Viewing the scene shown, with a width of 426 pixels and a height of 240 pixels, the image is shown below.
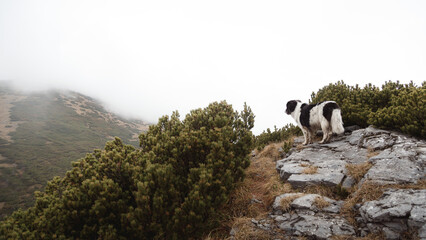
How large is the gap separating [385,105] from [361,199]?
5.62 metres

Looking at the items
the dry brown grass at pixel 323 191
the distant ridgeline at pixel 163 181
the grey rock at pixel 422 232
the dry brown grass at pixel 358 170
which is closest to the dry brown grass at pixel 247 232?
the distant ridgeline at pixel 163 181

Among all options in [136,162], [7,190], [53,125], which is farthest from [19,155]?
[136,162]

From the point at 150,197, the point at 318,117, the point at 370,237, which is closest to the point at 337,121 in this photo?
the point at 318,117

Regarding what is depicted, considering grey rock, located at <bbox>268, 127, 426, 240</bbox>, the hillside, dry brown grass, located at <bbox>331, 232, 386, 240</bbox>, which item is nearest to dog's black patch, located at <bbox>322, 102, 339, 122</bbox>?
grey rock, located at <bbox>268, 127, 426, 240</bbox>

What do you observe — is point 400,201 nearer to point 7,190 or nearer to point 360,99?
point 360,99

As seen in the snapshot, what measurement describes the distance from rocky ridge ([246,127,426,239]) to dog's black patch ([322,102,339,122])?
1121 mm

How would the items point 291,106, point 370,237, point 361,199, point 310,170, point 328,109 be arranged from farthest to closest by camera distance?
point 291,106
point 328,109
point 310,170
point 361,199
point 370,237

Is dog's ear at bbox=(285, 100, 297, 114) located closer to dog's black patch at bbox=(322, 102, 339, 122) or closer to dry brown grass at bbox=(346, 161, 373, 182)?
dog's black patch at bbox=(322, 102, 339, 122)

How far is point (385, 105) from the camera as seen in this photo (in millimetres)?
7711

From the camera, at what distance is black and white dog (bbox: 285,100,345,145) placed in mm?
6271

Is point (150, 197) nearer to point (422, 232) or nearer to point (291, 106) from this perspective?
point (422, 232)

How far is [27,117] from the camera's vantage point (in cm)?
18550

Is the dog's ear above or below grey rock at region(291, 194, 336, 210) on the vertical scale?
above

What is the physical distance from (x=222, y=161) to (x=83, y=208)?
2.78 meters
